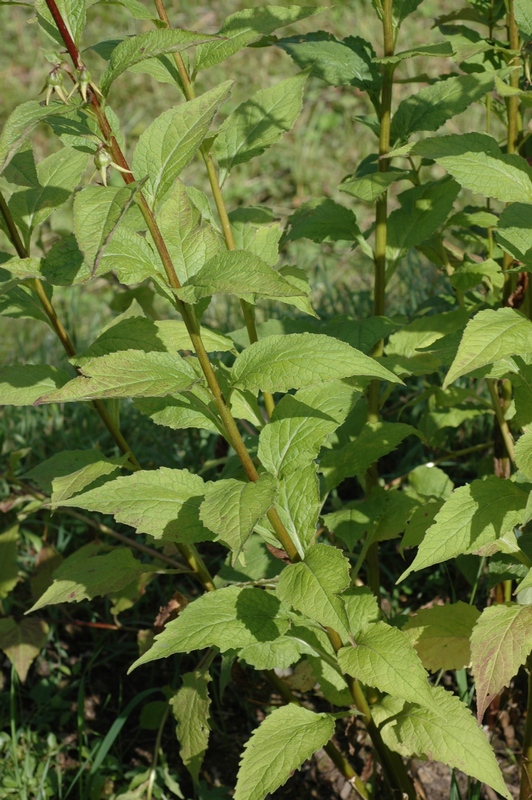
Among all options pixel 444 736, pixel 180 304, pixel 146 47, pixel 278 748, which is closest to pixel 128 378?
pixel 180 304

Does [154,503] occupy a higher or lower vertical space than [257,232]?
lower

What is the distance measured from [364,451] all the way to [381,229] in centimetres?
56

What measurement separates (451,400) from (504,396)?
136mm

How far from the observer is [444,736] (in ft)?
5.34

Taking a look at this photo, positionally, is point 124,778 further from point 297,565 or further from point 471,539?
point 471,539

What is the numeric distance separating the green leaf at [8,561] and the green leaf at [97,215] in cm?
146

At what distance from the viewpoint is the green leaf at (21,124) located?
1.21 metres

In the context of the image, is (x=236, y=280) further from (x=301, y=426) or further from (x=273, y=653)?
(x=273, y=653)

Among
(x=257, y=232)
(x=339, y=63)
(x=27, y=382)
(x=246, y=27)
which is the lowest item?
(x=27, y=382)

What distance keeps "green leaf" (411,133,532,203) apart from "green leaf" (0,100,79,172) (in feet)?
2.31

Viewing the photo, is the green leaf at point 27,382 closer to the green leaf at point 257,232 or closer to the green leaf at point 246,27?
the green leaf at point 257,232

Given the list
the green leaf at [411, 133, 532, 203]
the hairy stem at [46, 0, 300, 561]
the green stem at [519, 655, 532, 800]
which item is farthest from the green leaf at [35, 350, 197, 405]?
the green stem at [519, 655, 532, 800]

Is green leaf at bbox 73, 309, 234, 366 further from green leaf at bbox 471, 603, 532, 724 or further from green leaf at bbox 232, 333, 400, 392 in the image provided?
green leaf at bbox 471, 603, 532, 724

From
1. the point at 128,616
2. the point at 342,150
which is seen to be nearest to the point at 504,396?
the point at 128,616
